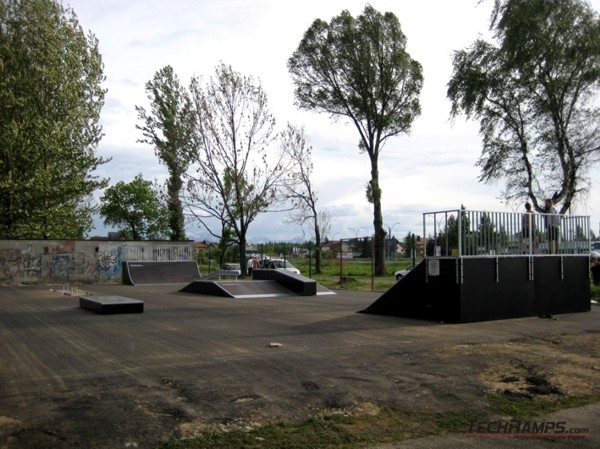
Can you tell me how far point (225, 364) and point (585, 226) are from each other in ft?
36.2

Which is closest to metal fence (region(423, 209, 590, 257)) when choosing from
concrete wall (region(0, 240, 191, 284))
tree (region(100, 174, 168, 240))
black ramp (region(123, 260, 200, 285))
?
black ramp (region(123, 260, 200, 285))

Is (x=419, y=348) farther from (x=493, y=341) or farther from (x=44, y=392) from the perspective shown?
(x=44, y=392)

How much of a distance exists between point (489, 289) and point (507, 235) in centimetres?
138

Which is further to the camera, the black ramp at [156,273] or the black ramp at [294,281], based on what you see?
the black ramp at [156,273]

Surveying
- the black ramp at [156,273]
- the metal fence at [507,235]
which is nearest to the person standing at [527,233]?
the metal fence at [507,235]

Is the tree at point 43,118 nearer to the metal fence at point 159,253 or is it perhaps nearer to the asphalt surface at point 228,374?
the metal fence at point 159,253

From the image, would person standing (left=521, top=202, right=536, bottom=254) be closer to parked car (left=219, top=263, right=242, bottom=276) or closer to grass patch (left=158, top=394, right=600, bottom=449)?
grass patch (left=158, top=394, right=600, bottom=449)

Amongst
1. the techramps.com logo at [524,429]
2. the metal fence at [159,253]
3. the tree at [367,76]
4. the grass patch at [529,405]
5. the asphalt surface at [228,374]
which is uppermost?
the tree at [367,76]

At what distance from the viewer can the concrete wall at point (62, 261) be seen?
93.4 feet

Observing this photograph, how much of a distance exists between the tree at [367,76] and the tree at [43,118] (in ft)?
48.3

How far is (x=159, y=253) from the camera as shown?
32719 millimetres

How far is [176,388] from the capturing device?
6.20m

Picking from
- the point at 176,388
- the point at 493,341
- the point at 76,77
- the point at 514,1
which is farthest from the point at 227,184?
the point at 176,388

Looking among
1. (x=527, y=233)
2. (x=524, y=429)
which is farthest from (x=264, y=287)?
(x=524, y=429)
